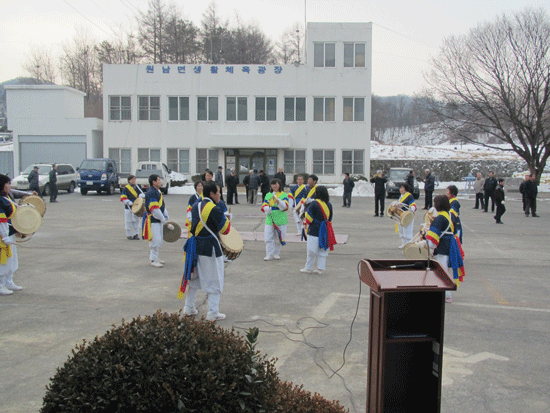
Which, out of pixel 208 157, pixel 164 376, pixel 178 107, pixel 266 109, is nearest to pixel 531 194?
pixel 164 376

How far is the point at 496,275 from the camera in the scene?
9758 mm

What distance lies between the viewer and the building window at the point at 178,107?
37.3 meters

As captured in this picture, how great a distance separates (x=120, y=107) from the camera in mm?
37594

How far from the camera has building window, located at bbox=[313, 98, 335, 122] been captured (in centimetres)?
3681

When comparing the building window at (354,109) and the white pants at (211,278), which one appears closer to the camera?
the white pants at (211,278)

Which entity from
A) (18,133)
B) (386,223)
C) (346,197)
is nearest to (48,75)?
(18,133)

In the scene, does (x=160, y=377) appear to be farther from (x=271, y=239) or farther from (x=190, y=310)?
(x=271, y=239)

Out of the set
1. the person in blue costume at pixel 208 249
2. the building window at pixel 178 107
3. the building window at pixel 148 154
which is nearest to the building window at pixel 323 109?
the building window at pixel 178 107

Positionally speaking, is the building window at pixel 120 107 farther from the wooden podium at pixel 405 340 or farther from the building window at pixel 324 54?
the wooden podium at pixel 405 340

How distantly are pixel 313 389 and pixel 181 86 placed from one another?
35.0 metres

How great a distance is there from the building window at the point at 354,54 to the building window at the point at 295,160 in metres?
7.24

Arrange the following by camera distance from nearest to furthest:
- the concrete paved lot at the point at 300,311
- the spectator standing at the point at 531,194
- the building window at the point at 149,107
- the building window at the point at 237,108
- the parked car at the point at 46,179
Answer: the concrete paved lot at the point at 300,311
the spectator standing at the point at 531,194
the parked car at the point at 46,179
the building window at the point at 237,108
the building window at the point at 149,107

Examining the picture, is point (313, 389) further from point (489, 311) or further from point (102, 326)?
point (489, 311)

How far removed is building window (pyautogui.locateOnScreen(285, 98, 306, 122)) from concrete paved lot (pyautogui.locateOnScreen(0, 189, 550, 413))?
79.9ft
